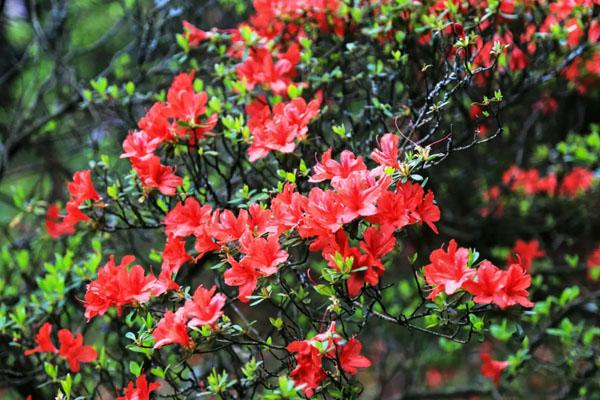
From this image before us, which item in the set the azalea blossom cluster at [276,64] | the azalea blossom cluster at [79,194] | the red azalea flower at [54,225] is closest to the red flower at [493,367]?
the azalea blossom cluster at [276,64]

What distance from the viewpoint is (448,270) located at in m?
1.53

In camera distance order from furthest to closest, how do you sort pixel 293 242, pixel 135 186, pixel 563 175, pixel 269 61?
pixel 563 175 < pixel 269 61 < pixel 135 186 < pixel 293 242

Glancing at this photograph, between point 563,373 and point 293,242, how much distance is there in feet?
5.53

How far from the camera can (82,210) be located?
6.54 ft

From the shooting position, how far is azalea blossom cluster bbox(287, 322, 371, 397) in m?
1.55

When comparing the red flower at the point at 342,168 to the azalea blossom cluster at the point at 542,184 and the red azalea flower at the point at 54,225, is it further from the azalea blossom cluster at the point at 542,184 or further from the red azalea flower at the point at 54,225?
the azalea blossom cluster at the point at 542,184

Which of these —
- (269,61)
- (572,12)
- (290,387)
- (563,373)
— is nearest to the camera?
(290,387)

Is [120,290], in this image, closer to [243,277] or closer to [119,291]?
[119,291]

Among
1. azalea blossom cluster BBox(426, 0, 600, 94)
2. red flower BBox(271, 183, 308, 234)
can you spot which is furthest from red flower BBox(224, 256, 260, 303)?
azalea blossom cluster BBox(426, 0, 600, 94)

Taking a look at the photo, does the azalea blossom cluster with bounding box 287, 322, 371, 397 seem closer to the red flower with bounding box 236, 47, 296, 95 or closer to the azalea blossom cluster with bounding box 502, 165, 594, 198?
the red flower with bounding box 236, 47, 296, 95

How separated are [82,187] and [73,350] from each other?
0.47 metres

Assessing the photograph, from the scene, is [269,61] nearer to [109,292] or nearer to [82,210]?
[82,210]

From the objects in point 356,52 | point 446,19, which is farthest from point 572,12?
point 356,52

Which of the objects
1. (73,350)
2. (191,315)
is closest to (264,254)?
(191,315)
